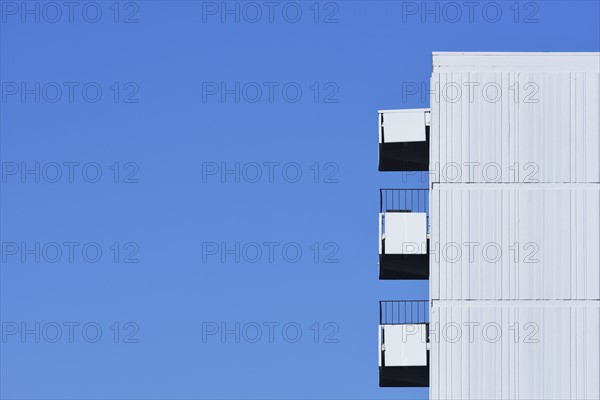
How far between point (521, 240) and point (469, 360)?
2.86 m

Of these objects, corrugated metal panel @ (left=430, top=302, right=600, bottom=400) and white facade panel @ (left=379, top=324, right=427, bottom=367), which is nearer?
corrugated metal panel @ (left=430, top=302, right=600, bottom=400)

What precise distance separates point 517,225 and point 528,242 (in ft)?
1.43

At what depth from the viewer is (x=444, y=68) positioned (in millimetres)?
26344

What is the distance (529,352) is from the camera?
2606 cm

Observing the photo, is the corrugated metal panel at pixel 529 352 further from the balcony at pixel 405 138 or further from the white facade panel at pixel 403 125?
→ the white facade panel at pixel 403 125

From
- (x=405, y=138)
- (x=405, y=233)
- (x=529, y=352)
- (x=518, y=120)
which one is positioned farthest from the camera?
(x=405, y=138)

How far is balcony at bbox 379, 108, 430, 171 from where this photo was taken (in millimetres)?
27734

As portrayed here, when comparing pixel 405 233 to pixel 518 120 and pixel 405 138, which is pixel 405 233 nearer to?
pixel 405 138

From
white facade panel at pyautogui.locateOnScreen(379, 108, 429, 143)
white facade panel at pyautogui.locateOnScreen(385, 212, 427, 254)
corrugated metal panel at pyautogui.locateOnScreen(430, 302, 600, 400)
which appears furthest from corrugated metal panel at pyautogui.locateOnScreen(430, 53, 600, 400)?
white facade panel at pyautogui.locateOnScreen(379, 108, 429, 143)

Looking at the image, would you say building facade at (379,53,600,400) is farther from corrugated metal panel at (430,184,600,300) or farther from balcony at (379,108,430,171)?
balcony at (379,108,430,171)

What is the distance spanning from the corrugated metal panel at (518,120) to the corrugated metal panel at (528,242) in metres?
0.37

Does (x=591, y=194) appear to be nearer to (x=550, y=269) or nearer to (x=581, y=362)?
(x=550, y=269)

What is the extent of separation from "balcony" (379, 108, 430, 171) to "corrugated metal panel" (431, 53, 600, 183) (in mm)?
1393

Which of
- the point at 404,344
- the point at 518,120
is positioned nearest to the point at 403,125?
the point at 518,120
